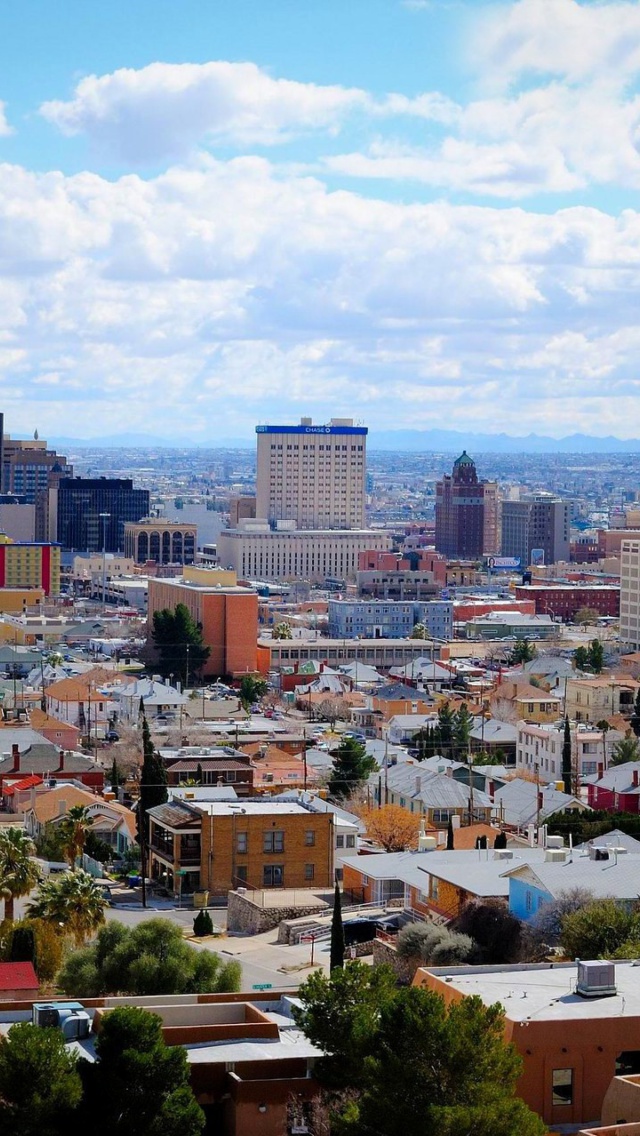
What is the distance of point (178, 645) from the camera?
120m

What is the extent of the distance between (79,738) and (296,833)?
33472mm

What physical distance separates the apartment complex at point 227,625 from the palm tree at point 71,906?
79.5m

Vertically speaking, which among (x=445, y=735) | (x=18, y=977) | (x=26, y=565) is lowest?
(x=445, y=735)

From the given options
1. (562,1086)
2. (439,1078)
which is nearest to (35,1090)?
(439,1078)

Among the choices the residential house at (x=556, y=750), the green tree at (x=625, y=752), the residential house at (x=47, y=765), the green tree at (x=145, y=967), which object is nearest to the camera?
the green tree at (x=145, y=967)

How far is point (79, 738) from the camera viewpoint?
8619 cm

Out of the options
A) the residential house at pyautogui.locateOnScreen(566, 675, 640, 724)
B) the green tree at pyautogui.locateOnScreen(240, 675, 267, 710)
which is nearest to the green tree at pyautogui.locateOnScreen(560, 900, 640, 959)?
the residential house at pyautogui.locateOnScreen(566, 675, 640, 724)

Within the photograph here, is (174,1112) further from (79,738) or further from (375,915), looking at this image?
(79,738)

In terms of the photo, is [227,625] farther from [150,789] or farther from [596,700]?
[150,789]

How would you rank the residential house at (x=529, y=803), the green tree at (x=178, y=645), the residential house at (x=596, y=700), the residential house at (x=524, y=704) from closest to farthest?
the residential house at (x=529, y=803) → the residential house at (x=524, y=704) → the residential house at (x=596, y=700) → the green tree at (x=178, y=645)

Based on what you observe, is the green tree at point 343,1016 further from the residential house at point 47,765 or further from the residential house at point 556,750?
the residential house at point 556,750

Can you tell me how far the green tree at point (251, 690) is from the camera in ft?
345

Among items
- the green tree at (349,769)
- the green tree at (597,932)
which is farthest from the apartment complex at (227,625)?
the green tree at (597,932)

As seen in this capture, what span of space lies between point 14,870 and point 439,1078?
21295mm
